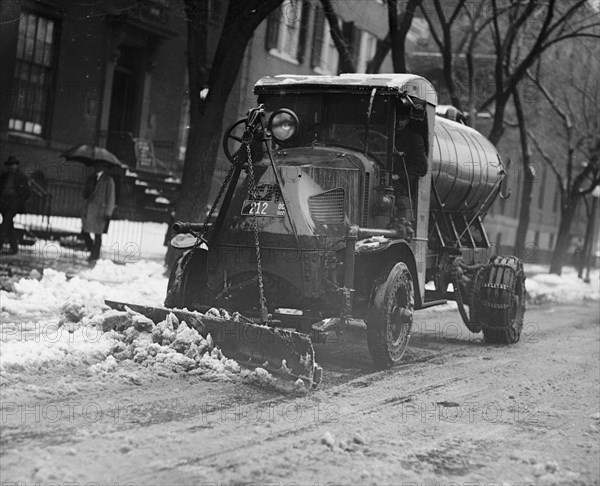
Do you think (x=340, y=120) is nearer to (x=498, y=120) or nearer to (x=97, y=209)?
(x=97, y=209)

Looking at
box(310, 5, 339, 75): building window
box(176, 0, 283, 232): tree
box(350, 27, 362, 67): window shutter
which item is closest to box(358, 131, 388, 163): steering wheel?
box(176, 0, 283, 232): tree

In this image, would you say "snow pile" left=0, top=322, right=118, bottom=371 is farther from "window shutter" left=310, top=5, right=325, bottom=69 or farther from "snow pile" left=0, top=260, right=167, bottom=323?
"window shutter" left=310, top=5, right=325, bottom=69

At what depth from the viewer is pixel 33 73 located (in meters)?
21.9

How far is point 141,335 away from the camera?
782 cm

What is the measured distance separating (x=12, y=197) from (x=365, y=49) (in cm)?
2224

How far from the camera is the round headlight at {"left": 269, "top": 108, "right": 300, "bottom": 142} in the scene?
Result: 8.89 meters

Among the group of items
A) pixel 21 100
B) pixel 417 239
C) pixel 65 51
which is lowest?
pixel 417 239

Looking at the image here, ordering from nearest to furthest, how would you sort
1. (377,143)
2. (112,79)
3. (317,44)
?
(377,143) < (112,79) < (317,44)

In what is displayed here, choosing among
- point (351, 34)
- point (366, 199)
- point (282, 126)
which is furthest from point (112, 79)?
point (366, 199)

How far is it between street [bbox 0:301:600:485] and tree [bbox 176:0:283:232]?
256 inches

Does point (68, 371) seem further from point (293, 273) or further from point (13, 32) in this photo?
point (13, 32)

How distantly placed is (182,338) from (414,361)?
284cm

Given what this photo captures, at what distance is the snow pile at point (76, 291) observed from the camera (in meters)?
10.1

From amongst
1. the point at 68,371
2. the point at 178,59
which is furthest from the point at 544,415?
the point at 178,59
